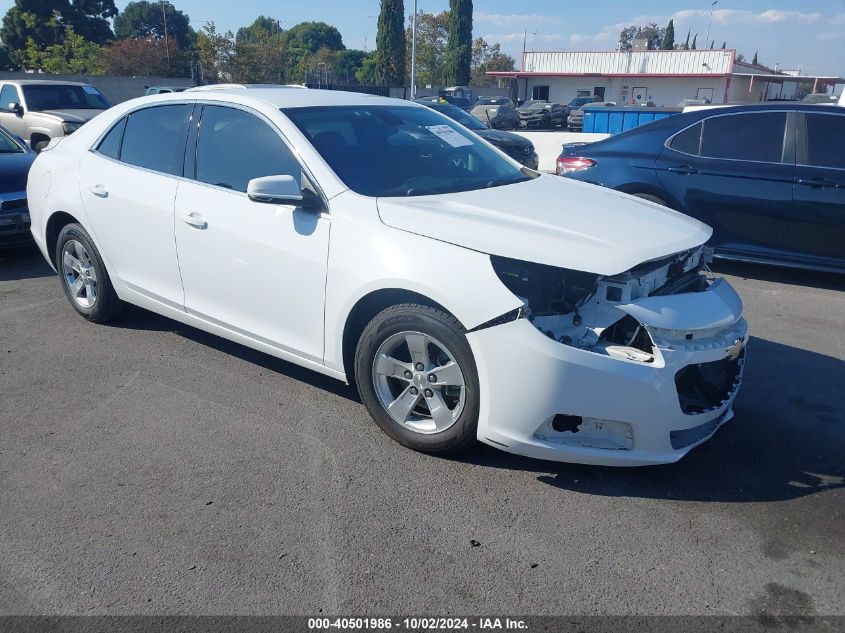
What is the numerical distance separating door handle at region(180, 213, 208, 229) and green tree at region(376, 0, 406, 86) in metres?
60.9

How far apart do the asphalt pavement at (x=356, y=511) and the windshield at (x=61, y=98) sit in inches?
425

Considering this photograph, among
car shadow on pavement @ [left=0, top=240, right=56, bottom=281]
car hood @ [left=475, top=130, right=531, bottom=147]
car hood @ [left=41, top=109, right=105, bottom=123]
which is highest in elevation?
car hood @ [left=41, top=109, right=105, bottom=123]

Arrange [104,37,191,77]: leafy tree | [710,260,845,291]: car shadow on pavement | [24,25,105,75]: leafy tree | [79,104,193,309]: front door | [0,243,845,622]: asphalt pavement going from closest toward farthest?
[0,243,845,622]: asphalt pavement → [79,104,193,309]: front door → [710,260,845,291]: car shadow on pavement → [24,25,105,75]: leafy tree → [104,37,191,77]: leafy tree

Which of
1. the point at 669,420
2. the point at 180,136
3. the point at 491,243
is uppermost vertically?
the point at 180,136

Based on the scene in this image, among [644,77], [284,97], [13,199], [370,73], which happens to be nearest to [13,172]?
[13,199]

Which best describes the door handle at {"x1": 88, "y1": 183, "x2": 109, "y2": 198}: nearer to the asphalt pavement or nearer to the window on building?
the asphalt pavement

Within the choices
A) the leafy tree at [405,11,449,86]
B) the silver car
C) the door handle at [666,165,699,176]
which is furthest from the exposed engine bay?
the leafy tree at [405,11,449,86]

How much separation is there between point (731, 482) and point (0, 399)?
4077 millimetres

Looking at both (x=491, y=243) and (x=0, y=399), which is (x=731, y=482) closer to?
(x=491, y=243)

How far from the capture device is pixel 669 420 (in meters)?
3.10

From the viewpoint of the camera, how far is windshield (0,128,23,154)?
8.13 meters

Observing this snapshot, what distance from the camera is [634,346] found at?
323 centimetres

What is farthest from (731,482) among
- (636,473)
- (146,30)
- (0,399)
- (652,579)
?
(146,30)

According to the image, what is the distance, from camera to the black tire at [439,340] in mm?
3230
